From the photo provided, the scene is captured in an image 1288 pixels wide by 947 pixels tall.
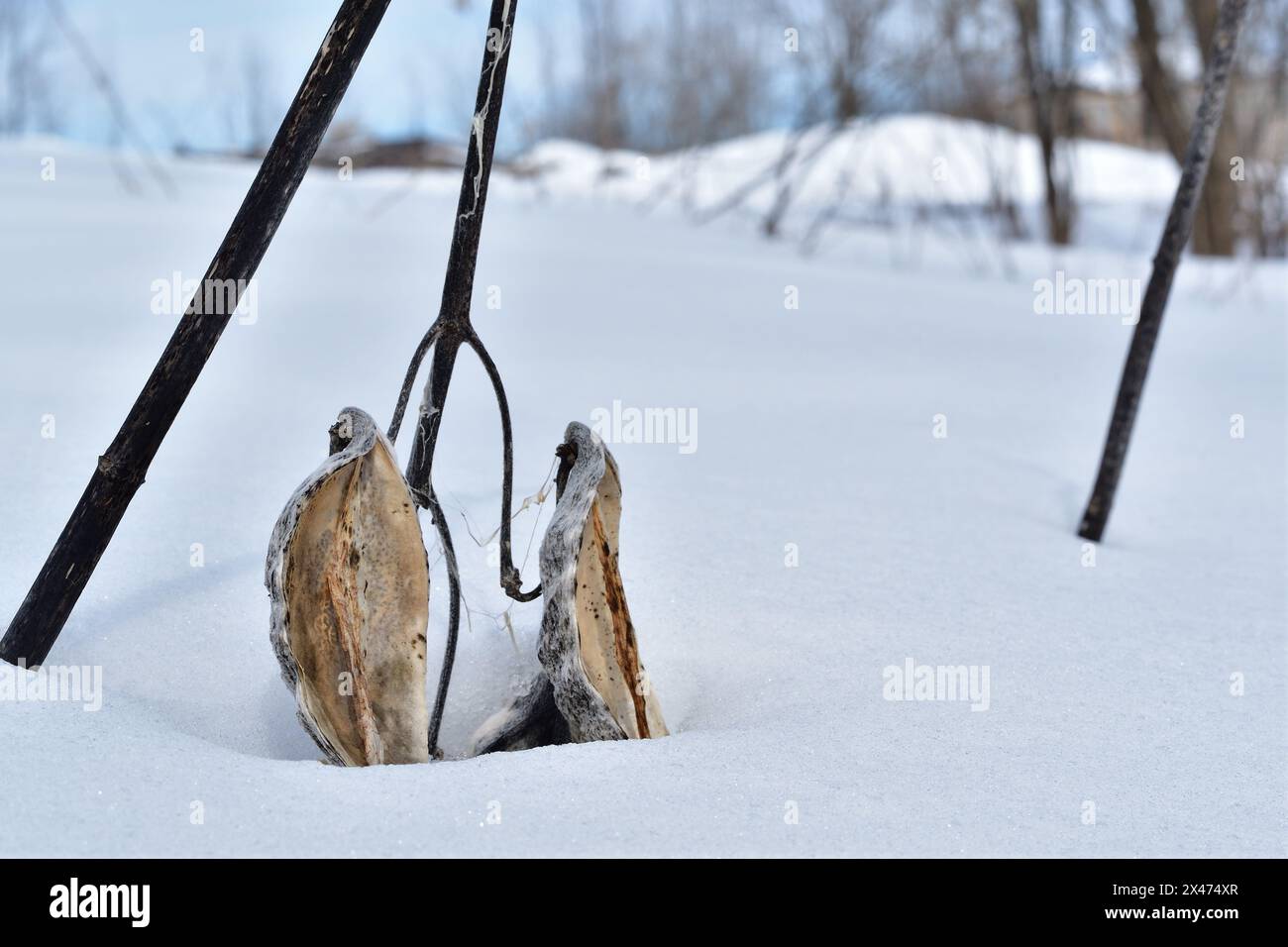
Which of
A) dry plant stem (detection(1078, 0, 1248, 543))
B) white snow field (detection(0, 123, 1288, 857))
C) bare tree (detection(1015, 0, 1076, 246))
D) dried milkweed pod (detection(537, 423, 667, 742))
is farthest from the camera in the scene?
bare tree (detection(1015, 0, 1076, 246))

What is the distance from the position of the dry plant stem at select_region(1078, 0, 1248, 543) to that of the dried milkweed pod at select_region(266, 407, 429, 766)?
0.90 m

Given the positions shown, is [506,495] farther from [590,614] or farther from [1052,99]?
[1052,99]

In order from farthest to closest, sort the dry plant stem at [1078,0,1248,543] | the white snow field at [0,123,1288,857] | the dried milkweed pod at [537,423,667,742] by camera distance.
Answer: the dry plant stem at [1078,0,1248,543] < the dried milkweed pod at [537,423,667,742] < the white snow field at [0,123,1288,857]

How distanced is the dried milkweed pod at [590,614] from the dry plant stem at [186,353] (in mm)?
285

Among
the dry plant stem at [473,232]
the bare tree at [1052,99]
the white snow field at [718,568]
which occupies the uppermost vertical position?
the bare tree at [1052,99]

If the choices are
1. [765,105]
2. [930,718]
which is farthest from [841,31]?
[765,105]

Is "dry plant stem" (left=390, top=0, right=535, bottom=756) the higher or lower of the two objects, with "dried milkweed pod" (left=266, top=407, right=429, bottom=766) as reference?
higher

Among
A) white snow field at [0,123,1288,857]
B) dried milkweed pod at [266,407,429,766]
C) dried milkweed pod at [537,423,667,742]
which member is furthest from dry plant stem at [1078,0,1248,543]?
dried milkweed pod at [266,407,429,766]

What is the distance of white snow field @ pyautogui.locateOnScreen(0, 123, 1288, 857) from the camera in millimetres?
763

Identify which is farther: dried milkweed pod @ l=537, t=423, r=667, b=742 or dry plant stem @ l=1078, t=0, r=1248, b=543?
dry plant stem @ l=1078, t=0, r=1248, b=543

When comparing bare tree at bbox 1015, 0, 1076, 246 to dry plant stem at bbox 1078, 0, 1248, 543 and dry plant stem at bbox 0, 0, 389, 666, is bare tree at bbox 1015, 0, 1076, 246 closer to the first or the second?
dry plant stem at bbox 1078, 0, 1248, 543

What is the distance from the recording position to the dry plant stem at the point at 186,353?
885 mm

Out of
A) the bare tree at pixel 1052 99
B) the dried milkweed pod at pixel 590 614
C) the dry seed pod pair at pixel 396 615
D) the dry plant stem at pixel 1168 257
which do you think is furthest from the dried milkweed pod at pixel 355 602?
the bare tree at pixel 1052 99

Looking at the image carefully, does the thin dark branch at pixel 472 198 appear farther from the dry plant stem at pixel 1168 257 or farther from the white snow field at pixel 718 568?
the dry plant stem at pixel 1168 257
